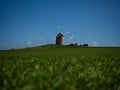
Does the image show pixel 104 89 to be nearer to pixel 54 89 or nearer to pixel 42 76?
pixel 54 89

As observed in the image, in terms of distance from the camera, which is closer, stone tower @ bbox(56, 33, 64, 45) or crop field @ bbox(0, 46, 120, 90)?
crop field @ bbox(0, 46, 120, 90)

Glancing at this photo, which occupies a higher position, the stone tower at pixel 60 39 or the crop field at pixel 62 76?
the stone tower at pixel 60 39

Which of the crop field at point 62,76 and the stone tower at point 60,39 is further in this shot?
the stone tower at point 60,39

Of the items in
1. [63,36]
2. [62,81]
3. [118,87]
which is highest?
[63,36]

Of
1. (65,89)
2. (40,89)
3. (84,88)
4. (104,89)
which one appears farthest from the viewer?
(104,89)

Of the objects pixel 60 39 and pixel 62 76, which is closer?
pixel 62 76

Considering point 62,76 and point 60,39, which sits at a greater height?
point 60,39

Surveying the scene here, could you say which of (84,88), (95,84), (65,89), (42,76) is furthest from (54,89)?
(42,76)

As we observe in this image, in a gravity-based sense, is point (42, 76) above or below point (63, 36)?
below

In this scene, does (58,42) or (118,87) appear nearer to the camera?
(118,87)

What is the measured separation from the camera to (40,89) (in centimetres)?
228

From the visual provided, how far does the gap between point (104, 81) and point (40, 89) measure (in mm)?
1366

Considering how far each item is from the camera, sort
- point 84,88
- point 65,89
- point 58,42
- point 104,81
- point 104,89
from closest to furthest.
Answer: point 65,89 < point 84,88 < point 104,89 < point 104,81 < point 58,42

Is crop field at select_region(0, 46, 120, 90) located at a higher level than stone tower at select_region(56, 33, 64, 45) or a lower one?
lower
